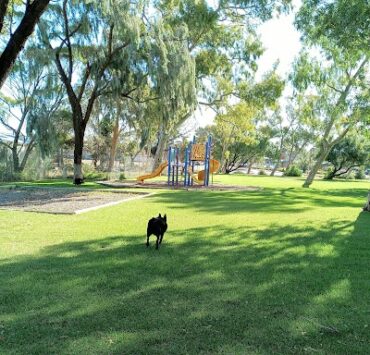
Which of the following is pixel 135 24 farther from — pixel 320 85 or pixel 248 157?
pixel 248 157

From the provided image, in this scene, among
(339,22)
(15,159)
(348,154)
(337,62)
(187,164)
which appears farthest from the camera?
(348,154)

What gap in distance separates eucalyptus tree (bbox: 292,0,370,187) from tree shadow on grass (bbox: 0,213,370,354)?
6.67 m

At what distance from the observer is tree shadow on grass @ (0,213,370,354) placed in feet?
10.5

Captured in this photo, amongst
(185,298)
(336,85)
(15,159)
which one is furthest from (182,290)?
(15,159)

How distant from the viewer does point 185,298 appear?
4.12 metres

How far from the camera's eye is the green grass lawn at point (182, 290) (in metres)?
3.22

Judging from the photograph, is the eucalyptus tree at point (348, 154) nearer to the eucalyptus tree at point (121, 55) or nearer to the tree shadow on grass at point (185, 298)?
the eucalyptus tree at point (121, 55)

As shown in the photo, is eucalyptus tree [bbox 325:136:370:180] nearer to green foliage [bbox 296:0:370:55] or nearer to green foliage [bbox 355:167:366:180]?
green foliage [bbox 355:167:366:180]

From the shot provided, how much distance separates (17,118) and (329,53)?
27.4 meters

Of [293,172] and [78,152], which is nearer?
[78,152]

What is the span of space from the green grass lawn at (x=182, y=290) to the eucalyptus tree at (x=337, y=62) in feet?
18.7

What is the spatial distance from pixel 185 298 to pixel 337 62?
14.0 meters

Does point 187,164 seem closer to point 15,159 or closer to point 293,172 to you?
point 15,159

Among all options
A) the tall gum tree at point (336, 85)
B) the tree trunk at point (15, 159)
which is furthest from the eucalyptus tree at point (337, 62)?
the tree trunk at point (15, 159)
